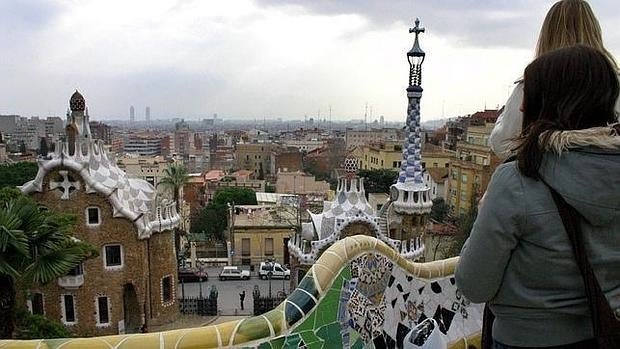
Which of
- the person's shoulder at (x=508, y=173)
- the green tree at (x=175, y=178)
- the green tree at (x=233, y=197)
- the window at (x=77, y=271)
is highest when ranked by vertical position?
the person's shoulder at (x=508, y=173)

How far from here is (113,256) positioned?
12195mm

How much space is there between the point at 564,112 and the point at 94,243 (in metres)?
11.9

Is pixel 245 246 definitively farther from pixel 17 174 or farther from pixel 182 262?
pixel 17 174

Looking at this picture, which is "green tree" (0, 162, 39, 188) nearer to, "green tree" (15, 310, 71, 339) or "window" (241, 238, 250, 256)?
"window" (241, 238, 250, 256)

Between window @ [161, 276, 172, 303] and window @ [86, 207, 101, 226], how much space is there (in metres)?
2.27

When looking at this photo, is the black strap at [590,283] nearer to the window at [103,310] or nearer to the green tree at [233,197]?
the window at [103,310]

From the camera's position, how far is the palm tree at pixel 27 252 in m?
5.86

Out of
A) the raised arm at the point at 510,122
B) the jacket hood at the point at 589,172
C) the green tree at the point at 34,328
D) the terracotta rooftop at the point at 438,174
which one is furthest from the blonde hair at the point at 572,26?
the terracotta rooftop at the point at 438,174

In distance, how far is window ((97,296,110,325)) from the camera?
1219cm

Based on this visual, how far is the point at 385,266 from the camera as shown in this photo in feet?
9.61

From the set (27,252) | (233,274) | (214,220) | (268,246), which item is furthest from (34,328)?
(214,220)

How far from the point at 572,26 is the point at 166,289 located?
12.6 m

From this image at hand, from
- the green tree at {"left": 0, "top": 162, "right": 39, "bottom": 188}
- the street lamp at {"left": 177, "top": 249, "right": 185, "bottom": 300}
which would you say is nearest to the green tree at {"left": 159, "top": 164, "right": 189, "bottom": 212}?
the street lamp at {"left": 177, "top": 249, "right": 185, "bottom": 300}

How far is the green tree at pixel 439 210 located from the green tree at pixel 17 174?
2135cm
